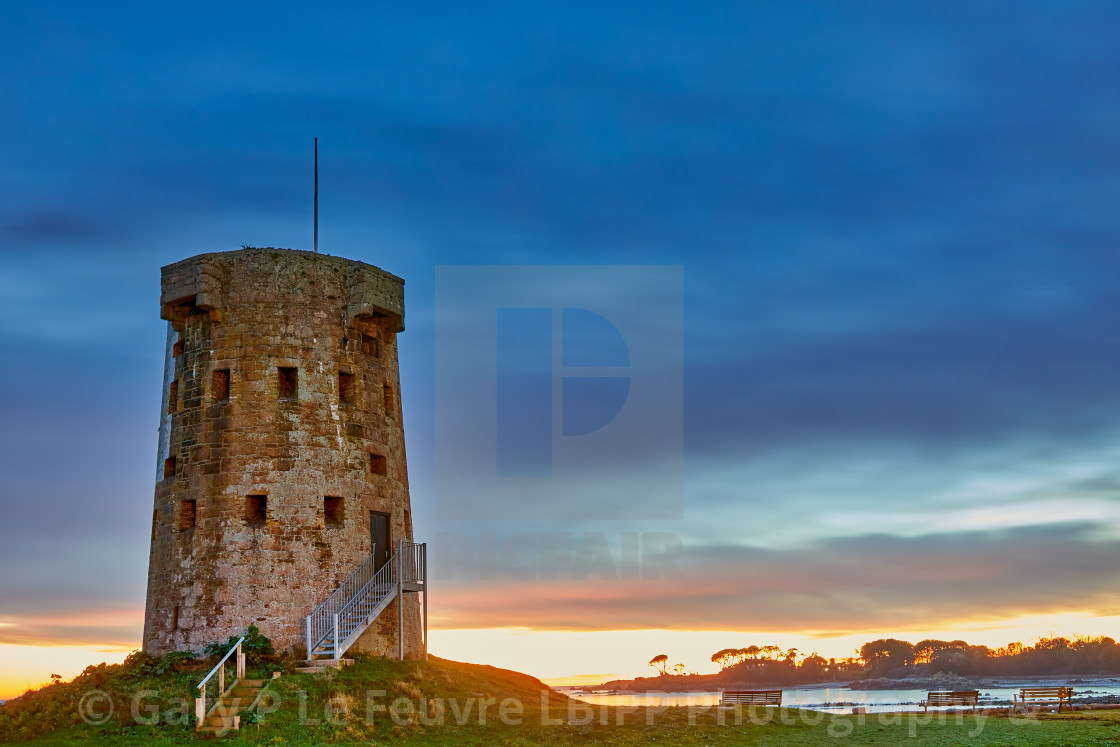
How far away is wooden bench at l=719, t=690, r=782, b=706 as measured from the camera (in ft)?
97.9

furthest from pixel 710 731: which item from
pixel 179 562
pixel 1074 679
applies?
pixel 1074 679

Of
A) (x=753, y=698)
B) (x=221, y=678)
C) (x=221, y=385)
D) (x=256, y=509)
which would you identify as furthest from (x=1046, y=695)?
(x=221, y=385)

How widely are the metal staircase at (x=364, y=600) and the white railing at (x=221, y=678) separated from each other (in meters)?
1.70

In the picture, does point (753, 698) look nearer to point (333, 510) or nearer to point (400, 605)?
point (400, 605)

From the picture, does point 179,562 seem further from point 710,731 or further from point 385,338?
point 710,731

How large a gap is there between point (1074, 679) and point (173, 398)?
13991 cm

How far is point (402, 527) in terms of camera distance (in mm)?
30906

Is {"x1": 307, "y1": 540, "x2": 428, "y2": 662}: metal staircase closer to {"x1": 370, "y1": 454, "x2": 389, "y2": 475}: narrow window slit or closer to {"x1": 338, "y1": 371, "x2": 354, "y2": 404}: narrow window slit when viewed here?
{"x1": 370, "y1": 454, "x2": 389, "y2": 475}: narrow window slit

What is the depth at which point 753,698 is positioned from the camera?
30.1m

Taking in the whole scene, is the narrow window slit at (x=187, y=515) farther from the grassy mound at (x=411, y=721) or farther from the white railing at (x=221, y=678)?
the white railing at (x=221, y=678)

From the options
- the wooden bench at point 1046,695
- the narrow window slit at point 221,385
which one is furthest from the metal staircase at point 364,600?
the wooden bench at point 1046,695

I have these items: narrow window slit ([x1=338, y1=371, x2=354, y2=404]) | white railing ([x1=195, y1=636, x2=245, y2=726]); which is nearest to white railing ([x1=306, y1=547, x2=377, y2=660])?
white railing ([x1=195, y1=636, x2=245, y2=726])

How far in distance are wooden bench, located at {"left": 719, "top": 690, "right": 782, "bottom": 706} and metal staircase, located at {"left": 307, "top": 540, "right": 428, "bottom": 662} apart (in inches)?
344

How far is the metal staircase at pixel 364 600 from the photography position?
26828mm
